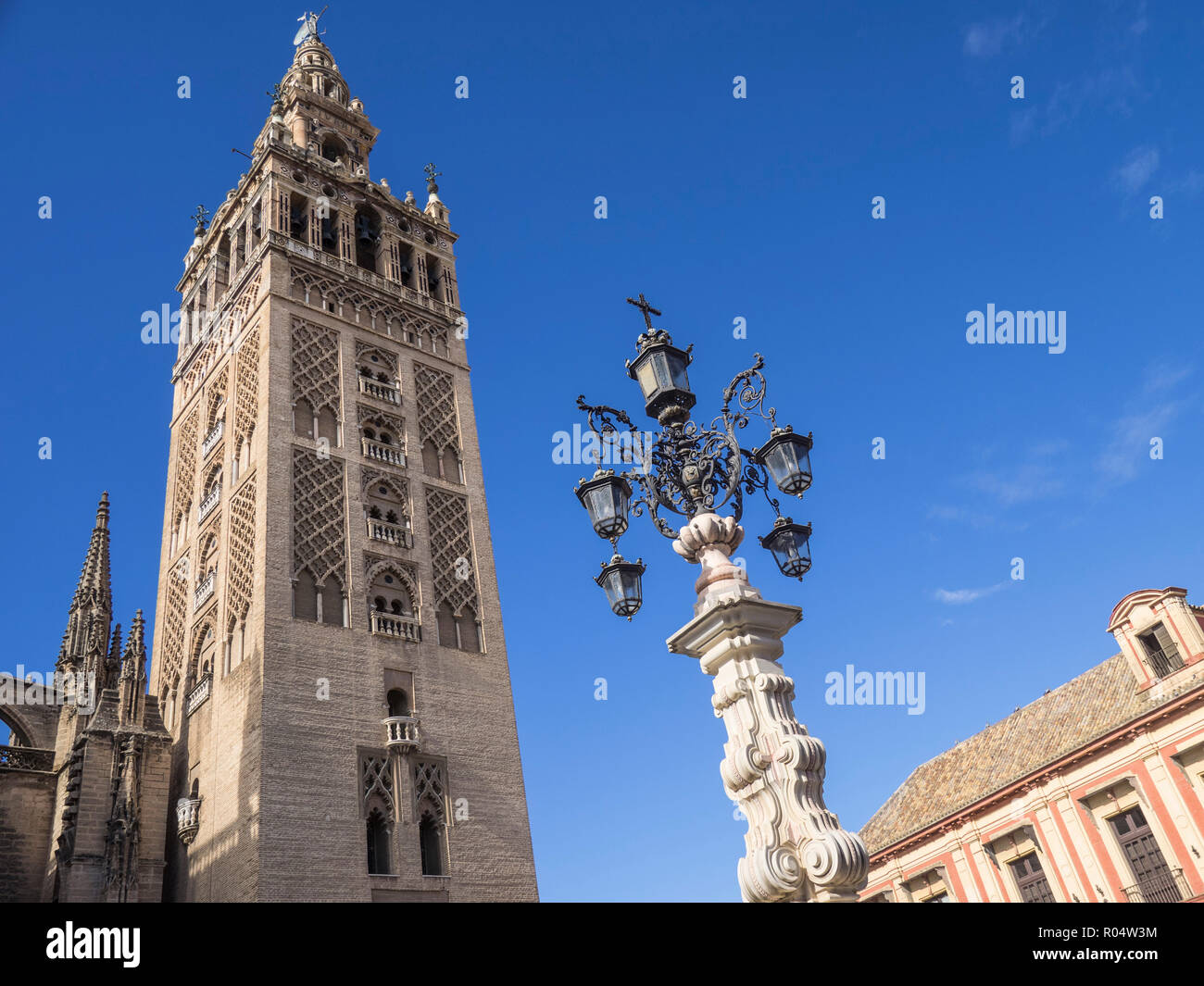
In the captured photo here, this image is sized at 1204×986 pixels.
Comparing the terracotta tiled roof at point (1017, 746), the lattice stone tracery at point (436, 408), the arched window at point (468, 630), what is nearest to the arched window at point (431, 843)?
the arched window at point (468, 630)

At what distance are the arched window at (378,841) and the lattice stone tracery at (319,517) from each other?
544 centimetres

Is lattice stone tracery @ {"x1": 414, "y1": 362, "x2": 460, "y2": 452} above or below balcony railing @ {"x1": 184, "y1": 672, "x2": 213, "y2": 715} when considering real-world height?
above

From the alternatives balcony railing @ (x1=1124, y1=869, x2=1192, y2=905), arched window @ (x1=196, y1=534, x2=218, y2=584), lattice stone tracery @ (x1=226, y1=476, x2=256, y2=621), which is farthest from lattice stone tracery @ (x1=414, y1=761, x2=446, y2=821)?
balcony railing @ (x1=1124, y1=869, x2=1192, y2=905)

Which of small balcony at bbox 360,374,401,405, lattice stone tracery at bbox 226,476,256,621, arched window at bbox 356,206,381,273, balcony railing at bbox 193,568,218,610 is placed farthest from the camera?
arched window at bbox 356,206,381,273

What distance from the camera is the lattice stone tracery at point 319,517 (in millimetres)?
22438

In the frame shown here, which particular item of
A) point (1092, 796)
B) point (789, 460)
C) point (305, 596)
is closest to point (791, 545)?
point (789, 460)

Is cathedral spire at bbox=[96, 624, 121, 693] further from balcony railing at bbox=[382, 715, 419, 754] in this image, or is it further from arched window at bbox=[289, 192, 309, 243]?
arched window at bbox=[289, 192, 309, 243]

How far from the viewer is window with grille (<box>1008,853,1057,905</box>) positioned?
77.3 ft

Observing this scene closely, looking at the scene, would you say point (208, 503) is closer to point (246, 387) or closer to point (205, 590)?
point (205, 590)

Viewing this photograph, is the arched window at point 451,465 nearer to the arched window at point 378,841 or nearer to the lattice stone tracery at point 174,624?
the lattice stone tracery at point 174,624

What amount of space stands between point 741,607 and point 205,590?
21.2 meters

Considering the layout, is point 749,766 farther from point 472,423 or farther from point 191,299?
point 191,299

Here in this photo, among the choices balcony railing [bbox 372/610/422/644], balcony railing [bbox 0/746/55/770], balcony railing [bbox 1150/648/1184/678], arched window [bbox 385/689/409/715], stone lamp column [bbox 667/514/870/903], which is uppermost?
balcony railing [bbox 372/610/422/644]

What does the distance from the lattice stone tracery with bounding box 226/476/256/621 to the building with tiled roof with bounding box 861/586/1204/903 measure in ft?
62.8
